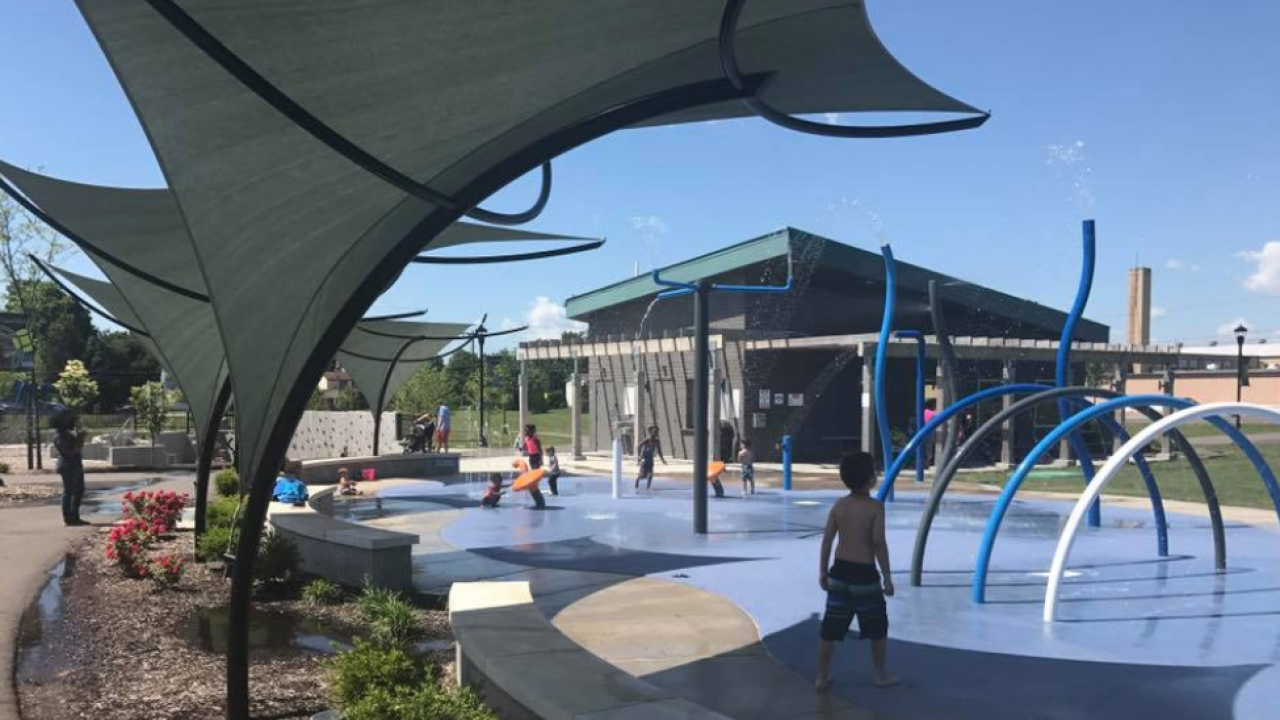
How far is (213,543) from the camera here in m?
11.0

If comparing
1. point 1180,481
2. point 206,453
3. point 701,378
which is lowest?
point 1180,481

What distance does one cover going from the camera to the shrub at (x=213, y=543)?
1100 centimetres

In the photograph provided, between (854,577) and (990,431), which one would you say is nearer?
(854,577)

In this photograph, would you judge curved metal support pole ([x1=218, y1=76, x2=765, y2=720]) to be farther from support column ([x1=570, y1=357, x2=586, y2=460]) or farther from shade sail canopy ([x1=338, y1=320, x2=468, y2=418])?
support column ([x1=570, y1=357, x2=586, y2=460])

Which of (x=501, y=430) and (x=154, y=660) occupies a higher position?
(x=154, y=660)

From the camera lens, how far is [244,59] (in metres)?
4.71

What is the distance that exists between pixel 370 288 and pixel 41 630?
5.36 m

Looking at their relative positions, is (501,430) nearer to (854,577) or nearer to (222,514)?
(222,514)

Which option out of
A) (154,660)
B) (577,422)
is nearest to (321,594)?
(154,660)

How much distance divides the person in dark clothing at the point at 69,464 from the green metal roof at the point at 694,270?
53.1 ft

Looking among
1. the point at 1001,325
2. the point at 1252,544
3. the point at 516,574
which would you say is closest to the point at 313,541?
the point at 516,574

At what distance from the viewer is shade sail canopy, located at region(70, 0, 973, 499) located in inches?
187

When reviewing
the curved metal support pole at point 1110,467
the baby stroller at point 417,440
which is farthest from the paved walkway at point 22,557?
the curved metal support pole at point 1110,467

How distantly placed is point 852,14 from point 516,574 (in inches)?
293
